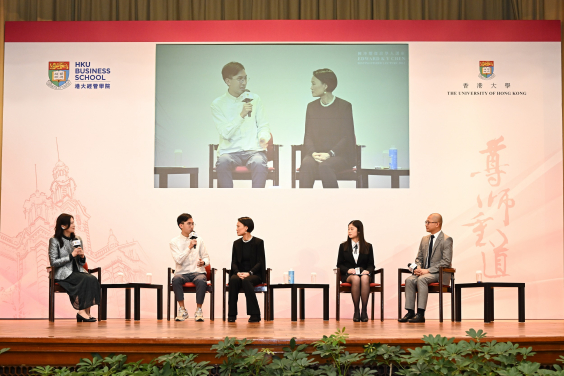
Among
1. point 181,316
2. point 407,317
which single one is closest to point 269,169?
point 181,316

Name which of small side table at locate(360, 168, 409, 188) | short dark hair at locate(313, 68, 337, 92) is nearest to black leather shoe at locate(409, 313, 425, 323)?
small side table at locate(360, 168, 409, 188)

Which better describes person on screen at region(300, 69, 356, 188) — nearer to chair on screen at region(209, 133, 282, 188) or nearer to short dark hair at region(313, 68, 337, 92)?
short dark hair at region(313, 68, 337, 92)

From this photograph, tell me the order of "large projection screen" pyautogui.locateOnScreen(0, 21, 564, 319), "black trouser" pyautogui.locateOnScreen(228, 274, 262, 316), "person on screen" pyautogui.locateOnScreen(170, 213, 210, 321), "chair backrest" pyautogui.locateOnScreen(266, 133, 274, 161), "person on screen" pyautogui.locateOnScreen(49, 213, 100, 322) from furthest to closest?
"chair backrest" pyautogui.locateOnScreen(266, 133, 274, 161), "large projection screen" pyautogui.locateOnScreen(0, 21, 564, 319), "person on screen" pyautogui.locateOnScreen(170, 213, 210, 321), "black trouser" pyautogui.locateOnScreen(228, 274, 262, 316), "person on screen" pyautogui.locateOnScreen(49, 213, 100, 322)

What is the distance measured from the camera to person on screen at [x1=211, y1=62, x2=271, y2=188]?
6363 millimetres

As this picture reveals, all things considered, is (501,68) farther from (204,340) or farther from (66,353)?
(66,353)

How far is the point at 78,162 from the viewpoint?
6.39m

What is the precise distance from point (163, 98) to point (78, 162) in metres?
1.14

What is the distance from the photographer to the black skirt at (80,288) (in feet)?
16.8

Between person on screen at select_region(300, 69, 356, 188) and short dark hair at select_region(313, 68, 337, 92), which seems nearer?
person on screen at select_region(300, 69, 356, 188)

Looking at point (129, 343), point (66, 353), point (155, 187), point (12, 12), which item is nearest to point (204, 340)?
point (129, 343)

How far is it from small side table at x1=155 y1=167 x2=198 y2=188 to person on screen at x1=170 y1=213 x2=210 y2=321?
0.88 m

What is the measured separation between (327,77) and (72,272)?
3279 millimetres

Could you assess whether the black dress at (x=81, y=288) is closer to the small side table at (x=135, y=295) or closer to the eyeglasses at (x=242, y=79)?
the small side table at (x=135, y=295)

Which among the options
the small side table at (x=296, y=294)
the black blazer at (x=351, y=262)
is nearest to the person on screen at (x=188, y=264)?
the small side table at (x=296, y=294)
